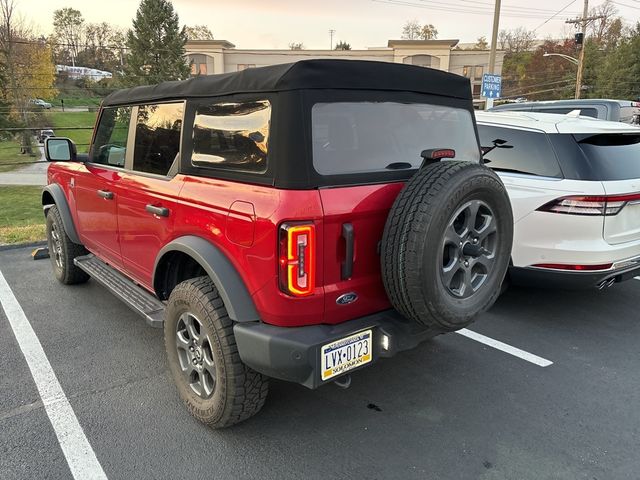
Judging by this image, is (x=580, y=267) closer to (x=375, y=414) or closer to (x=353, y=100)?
(x=375, y=414)

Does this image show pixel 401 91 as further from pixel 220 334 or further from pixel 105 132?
pixel 105 132

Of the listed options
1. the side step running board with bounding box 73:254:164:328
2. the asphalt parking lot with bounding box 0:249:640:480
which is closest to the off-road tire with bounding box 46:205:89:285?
the side step running board with bounding box 73:254:164:328

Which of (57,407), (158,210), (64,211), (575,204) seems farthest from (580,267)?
(64,211)

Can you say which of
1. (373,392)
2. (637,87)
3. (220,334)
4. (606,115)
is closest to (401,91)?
(220,334)

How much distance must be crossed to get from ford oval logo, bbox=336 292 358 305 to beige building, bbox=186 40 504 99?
64.4 metres

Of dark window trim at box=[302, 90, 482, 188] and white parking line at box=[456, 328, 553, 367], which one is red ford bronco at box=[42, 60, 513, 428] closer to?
dark window trim at box=[302, 90, 482, 188]

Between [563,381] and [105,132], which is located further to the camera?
[105,132]

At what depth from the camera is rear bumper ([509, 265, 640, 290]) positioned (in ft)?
12.7

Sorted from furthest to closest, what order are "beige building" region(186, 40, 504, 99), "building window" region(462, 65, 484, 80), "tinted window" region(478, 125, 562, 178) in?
"building window" region(462, 65, 484, 80) < "beige building" region(186, 40, 504, 99) < "tinted window" region(478, 125, 562, 178)

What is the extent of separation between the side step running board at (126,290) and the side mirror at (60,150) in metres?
0.93

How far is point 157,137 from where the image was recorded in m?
3.24

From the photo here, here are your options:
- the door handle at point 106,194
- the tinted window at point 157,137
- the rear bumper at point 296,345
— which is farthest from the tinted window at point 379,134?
the door handle at point 106,194

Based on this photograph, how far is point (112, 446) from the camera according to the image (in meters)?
2.58

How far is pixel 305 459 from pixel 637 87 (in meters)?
58.9
